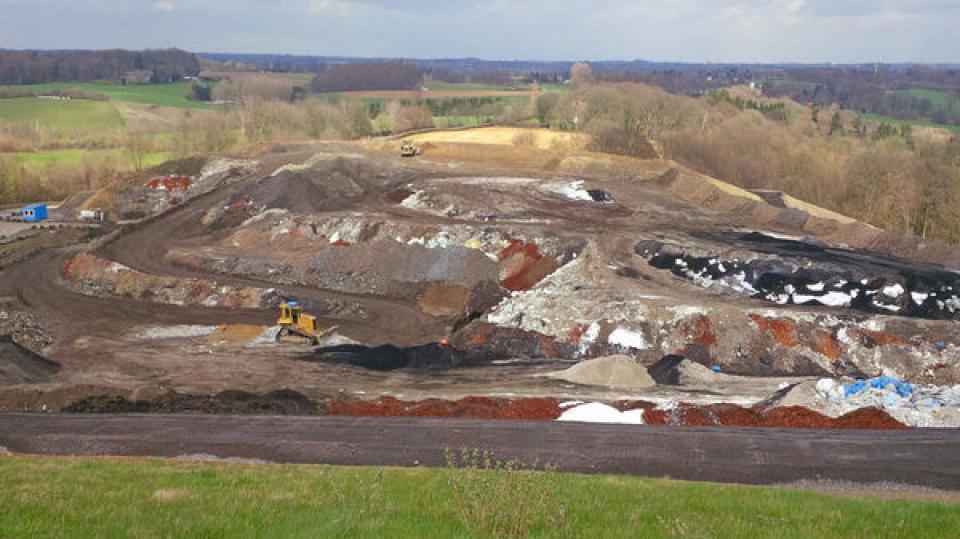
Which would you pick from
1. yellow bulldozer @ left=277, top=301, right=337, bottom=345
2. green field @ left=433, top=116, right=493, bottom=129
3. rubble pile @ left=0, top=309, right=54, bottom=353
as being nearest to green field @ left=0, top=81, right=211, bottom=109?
green field @ left=433, top=116, right=493, bottom=129

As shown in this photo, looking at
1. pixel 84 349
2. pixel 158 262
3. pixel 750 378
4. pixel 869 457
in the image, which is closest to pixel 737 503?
pixel 869 457

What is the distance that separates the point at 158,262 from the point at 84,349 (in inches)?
505

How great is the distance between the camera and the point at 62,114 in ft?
383

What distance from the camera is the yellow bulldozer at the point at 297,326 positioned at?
3375cm

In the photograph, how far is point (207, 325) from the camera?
3609 cm

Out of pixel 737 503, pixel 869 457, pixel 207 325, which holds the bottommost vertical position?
pixel 207 325

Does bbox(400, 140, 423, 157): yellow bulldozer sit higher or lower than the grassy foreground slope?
higher

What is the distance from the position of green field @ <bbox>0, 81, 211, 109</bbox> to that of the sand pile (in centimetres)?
13500

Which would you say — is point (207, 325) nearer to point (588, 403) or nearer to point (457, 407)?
point (457, 407)

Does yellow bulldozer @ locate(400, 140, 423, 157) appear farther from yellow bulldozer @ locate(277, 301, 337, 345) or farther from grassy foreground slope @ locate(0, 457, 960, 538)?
grassy foreground slope @ locate(0, 457, 960, 538)

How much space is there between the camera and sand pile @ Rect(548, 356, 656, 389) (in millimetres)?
27797

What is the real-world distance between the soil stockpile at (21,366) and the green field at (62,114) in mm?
88872

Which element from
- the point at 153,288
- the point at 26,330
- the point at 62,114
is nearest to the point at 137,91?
the point at 62,114

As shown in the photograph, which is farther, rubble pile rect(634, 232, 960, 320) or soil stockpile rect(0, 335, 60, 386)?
rubble pile rect(634, 232, 960, 320)
